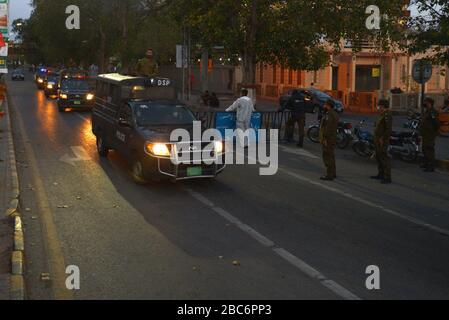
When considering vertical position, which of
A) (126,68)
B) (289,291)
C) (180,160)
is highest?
(126,68)

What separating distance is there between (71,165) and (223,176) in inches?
155

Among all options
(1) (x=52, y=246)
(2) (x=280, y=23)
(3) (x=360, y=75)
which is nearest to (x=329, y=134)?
(1) (x=52, y=246)

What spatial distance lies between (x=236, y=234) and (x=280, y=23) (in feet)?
56.1

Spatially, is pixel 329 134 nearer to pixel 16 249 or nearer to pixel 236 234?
pixel 236 234

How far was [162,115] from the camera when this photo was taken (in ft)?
44.7

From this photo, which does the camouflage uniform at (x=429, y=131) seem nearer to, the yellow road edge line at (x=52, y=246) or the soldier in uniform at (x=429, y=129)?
the soldier in uniform at (x=429, y=129)

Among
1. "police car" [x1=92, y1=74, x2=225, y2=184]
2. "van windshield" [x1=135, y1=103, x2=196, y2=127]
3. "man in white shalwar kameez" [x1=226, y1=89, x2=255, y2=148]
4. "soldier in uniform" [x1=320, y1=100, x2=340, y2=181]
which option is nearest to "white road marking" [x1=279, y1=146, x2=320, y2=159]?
"man in white shalwar kameez" [x1=226, y1=89, x2=255, y2=148]

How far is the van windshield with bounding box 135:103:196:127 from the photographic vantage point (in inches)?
526

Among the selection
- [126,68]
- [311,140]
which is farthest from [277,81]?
[311,140]

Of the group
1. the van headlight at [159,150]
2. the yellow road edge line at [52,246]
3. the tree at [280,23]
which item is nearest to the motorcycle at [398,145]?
the van headlight at [159,150]

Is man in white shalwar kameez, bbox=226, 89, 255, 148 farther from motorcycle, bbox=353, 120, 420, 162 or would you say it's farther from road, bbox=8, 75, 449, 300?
road, bbox=8, 75, 449, 300

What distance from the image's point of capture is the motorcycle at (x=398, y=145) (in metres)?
16.9

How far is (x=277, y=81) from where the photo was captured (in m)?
52.8

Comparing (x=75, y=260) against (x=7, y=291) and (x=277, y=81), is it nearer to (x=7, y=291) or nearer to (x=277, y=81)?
(x=7, y=291)
